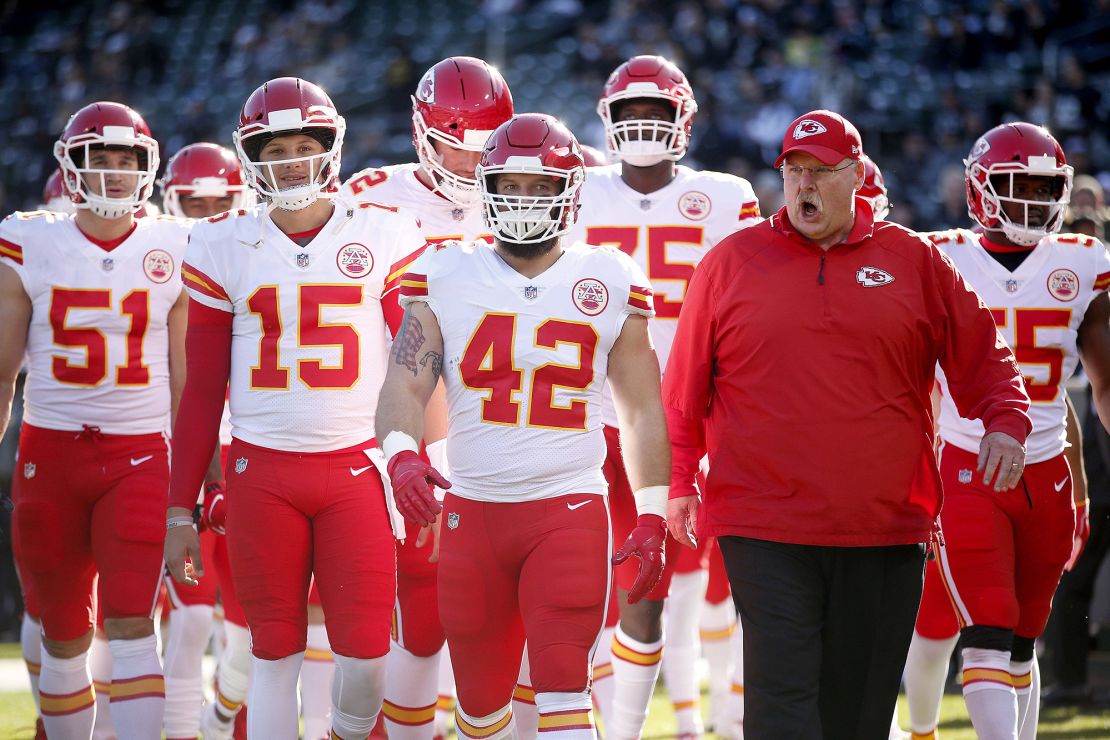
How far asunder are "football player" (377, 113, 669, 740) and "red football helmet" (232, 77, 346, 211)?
548mm

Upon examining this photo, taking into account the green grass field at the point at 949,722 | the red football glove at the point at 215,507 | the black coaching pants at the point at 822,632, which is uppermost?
the red football glove at the point at 215,507

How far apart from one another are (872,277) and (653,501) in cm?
80

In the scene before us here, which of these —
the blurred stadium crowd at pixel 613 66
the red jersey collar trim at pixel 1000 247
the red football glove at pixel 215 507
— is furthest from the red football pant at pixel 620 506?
the blurred stadium crowd at pixel 613 66

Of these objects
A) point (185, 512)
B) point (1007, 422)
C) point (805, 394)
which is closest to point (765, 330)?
A: point (805, 394)

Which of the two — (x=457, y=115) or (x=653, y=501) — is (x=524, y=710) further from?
(x=457, y=115)

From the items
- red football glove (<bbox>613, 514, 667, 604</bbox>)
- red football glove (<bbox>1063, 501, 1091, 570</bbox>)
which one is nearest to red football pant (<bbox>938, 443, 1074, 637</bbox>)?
red football glove (<bbox>1063, 501, 1091, 570</bbox>)

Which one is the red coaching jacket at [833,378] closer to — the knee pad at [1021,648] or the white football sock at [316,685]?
the knee pad at [1021,648]

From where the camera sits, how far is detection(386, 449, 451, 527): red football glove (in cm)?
364

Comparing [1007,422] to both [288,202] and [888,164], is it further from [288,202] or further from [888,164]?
[888,164]

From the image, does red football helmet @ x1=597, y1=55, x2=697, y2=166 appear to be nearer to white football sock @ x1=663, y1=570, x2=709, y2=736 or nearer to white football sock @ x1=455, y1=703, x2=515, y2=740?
white football sock @ x1=663, y1=570, x2=709, y2=736

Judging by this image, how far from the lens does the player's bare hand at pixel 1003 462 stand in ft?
12.2

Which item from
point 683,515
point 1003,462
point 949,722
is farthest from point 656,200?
point 949,722

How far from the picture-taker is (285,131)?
Answer: 4449 millimetres

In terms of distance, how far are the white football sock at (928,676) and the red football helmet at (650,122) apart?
6.23 feet
